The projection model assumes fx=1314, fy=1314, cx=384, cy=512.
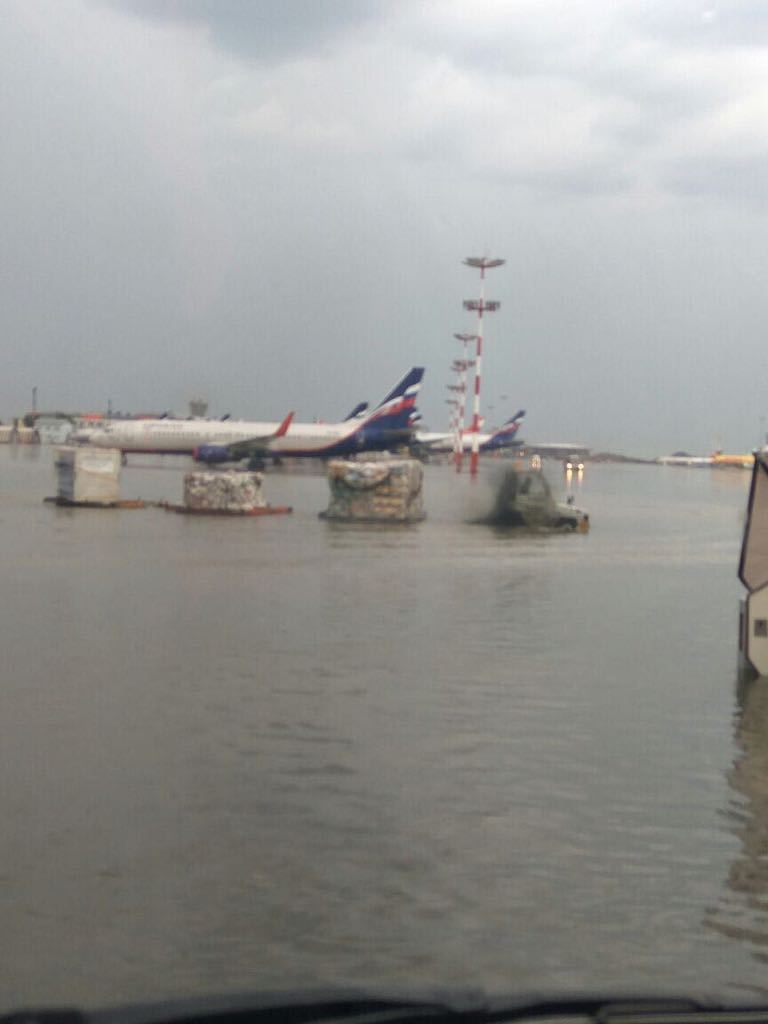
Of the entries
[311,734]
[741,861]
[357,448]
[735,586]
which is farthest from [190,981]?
[357,448]

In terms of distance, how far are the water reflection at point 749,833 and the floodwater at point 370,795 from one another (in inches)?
0.8

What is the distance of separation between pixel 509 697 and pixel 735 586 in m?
11.7

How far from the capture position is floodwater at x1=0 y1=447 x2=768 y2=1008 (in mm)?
5742

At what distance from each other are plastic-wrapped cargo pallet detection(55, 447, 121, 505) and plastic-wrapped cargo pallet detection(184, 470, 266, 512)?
2244 millimetres

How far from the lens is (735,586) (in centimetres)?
2231

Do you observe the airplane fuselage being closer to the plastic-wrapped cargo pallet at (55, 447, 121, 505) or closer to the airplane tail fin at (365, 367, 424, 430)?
the airplane tail fin at (365, 367, 424, 430)

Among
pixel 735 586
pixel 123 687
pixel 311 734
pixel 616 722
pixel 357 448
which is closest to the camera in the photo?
pixel 311 734

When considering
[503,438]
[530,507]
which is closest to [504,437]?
[503,438]

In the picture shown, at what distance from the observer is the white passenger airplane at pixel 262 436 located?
7456 centimetres

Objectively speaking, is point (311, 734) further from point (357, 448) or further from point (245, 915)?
point (357, 448)

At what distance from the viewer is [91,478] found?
35.4m

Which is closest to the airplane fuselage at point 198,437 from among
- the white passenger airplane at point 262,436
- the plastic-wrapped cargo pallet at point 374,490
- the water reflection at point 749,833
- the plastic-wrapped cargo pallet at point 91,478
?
the white passenger airplane at point 262,436

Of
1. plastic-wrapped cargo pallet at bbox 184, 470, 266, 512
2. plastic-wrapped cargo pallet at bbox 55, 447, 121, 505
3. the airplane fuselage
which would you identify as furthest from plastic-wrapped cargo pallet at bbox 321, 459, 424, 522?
the airplane fuselage

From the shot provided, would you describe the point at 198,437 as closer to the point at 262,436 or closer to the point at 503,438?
the point at 262,436
